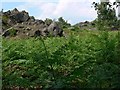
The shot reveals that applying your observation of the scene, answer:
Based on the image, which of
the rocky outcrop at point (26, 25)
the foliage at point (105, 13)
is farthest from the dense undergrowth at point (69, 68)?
the rocky outcrop at point (26, 25)

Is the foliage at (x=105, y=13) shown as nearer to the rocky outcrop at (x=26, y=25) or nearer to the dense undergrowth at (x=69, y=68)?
the dense undergrowth at (x=69, y=68)

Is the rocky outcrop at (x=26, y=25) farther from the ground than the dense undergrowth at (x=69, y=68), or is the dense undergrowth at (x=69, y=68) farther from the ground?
the rocky outcrop at (x=26, y=25)

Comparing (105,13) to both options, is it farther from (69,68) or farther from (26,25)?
(26,25)

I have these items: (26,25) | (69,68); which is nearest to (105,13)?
(69,68)

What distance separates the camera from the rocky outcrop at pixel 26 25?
21.4 m

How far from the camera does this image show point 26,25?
27.3 meters

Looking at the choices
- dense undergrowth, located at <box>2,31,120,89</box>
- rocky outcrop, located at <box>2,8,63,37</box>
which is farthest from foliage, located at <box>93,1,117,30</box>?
rocky outcrop, located at <box>2,8,63,37</box>

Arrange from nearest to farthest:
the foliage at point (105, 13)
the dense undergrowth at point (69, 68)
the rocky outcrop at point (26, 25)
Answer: the dense undergrowth at point (69, 68) < the foliage at point (105, 13) < the rocky outcrop at point (26, 25)

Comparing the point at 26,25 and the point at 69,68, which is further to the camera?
the point at 26,25

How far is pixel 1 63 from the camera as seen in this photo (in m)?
6.59

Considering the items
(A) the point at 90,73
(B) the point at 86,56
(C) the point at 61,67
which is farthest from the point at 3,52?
(A) the point at 90,73

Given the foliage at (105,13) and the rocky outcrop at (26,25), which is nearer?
the foliage at (105,13)

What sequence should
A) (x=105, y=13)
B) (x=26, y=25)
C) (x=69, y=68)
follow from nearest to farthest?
(x=69, y=68)
(x=105, y=13)
(x=26, y=25)

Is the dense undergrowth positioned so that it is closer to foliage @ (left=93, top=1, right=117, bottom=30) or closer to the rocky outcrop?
foliage @ (left=93, top=1, right=117, bottom=30)
